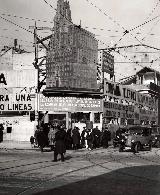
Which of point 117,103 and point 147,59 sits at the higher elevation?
point 147,59

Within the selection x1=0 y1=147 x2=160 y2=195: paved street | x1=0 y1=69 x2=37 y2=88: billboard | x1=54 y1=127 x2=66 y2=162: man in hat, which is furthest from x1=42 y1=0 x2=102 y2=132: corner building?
x1=0 y1=147 x2=160 y2=195: paved street

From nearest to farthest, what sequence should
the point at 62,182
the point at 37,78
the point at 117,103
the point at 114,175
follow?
the point at 62,182 → the point at 114,175 → the point at 37,78 → the point at 117,103

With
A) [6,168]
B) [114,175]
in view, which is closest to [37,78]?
[6,168]

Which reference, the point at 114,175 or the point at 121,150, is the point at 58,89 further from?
the point at 114,175

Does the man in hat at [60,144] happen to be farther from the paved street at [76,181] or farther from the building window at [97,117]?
the building window at [97,117]

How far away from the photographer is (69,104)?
38156 mm

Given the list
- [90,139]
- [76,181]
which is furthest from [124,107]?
[76,181]

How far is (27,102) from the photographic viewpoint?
37.7 meters

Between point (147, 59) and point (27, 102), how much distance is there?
40.4 meters

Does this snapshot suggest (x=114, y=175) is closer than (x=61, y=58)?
Yes

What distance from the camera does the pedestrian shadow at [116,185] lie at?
10.2m

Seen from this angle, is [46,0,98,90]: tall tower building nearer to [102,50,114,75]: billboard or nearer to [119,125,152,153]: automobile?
[102,50,114,75]: billboard

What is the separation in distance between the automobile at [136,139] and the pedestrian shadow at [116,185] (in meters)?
13.3

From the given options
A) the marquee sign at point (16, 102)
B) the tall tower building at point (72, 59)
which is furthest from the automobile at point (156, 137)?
the marquee sign at point (16, 102)
